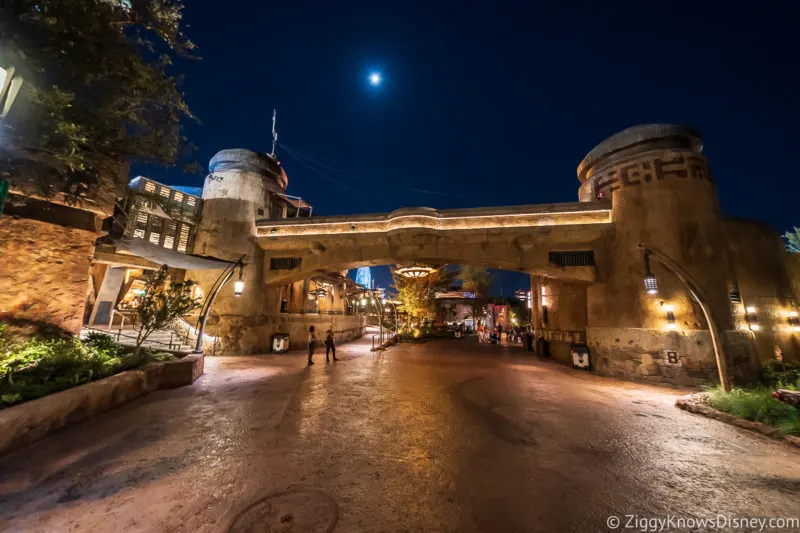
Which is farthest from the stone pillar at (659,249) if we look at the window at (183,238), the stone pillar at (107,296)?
the stone pillar at (107,296)

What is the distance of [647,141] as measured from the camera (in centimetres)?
1229

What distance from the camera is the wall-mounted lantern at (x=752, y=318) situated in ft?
34.7

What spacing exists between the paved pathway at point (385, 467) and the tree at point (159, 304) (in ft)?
8.31

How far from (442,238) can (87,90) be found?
12568 millimetres

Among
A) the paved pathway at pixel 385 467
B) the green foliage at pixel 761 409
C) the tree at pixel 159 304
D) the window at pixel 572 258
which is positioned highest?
the window at pixel 572 258

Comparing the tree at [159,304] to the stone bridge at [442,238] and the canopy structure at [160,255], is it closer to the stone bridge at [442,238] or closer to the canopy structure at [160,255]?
the canopy structure at [160,255]

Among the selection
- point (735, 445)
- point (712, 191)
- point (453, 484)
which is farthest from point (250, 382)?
point (712, 191)

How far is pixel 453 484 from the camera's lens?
3795 millimetres

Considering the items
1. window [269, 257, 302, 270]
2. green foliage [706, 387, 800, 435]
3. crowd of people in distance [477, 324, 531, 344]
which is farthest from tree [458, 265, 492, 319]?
green foliage [706, 387, 800, 435]

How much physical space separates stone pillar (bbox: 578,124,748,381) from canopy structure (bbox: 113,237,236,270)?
15.6m

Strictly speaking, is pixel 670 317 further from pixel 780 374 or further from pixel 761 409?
pixel 761 409

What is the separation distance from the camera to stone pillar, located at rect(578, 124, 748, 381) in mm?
10656

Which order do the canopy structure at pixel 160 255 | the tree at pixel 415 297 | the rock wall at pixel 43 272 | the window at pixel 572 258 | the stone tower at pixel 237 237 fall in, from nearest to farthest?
the rock wall at pixel 43 272 < the canopy structure at pixel 160 255 < the window at pixel 572 258 < the stone tower at pixel 237 237 < the tree at pixel 415 297

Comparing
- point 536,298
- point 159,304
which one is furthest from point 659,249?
point 159,304
